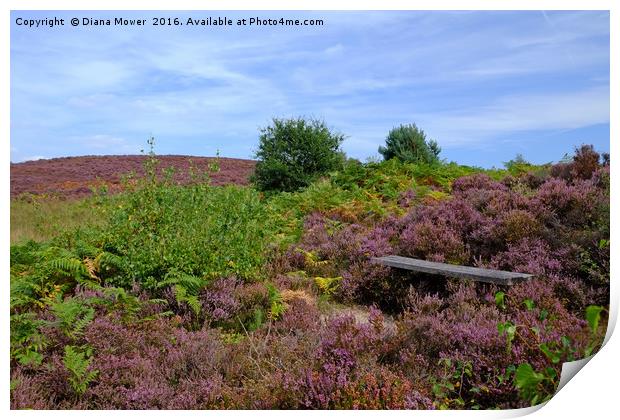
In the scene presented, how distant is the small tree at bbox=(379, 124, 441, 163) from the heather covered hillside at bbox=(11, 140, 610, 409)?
456 cm

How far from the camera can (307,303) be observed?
4977mm

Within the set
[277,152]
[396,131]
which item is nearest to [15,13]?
[277,152]

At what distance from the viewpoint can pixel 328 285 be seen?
5594mm

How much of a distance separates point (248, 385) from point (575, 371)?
205 cm

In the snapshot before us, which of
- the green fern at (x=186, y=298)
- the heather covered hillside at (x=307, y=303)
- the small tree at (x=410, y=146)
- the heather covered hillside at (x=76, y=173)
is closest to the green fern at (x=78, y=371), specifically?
the heather covered hillside at (x=307, y=303)

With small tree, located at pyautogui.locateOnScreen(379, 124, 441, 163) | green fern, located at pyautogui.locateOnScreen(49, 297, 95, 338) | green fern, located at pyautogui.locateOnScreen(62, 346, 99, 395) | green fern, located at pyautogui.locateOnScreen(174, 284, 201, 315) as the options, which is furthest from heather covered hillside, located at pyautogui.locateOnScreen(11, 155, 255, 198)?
green fern, located at pyautogui.locateOnScreen(62, 346, 99, 395)

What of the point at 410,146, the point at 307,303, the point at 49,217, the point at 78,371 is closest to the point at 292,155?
the point at 410,146

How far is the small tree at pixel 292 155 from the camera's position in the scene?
1199cm

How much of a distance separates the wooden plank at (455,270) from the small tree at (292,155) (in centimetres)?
643

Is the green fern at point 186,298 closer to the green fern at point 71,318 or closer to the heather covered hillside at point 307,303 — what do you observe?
the heather covered hillside at point 307,303

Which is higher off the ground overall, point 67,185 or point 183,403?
point 67,185

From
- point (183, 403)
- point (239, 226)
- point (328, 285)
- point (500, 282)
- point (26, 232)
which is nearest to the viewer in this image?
point (183, 403)

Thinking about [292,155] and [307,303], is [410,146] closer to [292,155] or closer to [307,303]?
[292,155]

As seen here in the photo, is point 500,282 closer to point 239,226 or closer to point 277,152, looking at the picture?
point 239,226
